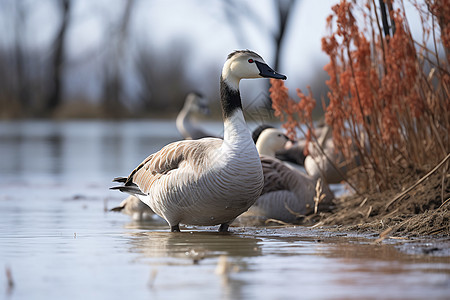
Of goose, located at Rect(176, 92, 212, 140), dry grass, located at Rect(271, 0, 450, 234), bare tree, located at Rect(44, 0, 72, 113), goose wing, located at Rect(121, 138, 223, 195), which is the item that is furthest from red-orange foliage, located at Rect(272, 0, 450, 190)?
bare tree, located at Rect(44, 0, 72, 113)

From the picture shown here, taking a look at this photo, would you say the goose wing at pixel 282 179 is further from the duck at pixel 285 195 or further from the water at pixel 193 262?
the water at pixel 193 262

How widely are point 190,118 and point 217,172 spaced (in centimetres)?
1361

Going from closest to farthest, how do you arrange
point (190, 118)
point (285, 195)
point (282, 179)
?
point (285, 195) < point (282, 179) < point (190, 118)

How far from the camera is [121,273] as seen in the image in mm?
4676

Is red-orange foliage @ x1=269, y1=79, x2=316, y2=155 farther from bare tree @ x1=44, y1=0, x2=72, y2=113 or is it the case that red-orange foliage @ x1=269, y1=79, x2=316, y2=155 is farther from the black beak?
bare tree @ x1=44, y1=0, x2=72, y2=113

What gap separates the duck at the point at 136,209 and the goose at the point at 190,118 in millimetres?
8139

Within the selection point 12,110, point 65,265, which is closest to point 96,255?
point 65,265

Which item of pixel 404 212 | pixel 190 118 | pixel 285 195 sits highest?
pixel 190 118

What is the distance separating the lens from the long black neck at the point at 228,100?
7.19m

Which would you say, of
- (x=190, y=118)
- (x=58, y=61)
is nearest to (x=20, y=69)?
(x=58, y=61)

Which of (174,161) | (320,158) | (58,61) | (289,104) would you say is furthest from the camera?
(58,61)

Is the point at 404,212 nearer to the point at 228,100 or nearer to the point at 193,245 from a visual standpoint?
the point at 228,100

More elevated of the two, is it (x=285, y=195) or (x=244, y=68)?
(x=244, y=68)

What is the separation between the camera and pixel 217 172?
662 cm
